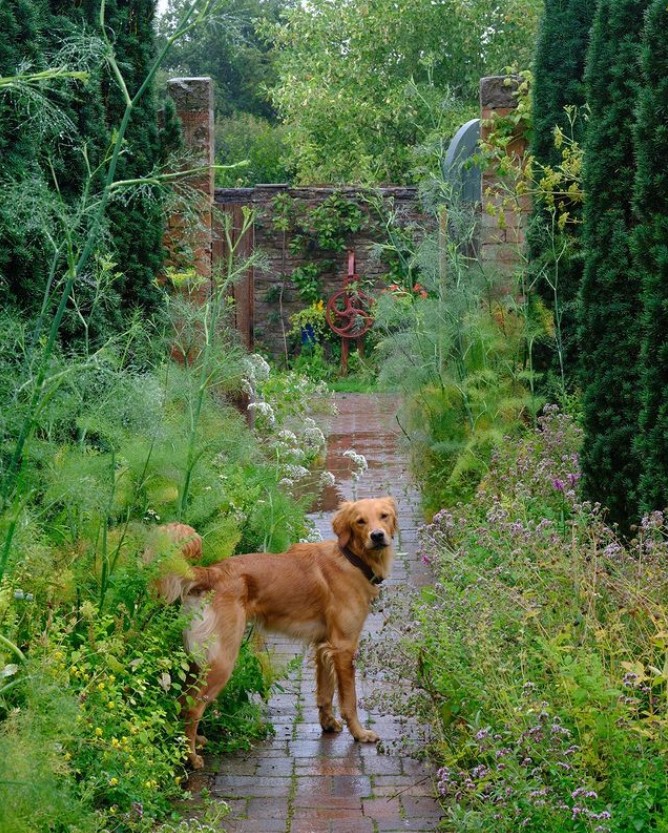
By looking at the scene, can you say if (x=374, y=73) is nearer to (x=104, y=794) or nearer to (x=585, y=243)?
(x=585, y=243)

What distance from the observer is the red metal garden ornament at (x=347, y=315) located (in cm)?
1850

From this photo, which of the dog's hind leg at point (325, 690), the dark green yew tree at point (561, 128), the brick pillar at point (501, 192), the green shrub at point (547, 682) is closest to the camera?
the green shrub at point (547, 682)

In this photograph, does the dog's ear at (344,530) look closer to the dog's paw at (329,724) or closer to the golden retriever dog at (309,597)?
the golden retriever dog at (309,597)

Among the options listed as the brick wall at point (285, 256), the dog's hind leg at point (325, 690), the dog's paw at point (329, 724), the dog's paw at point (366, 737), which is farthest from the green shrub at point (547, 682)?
the brick wall at point (285, 256)

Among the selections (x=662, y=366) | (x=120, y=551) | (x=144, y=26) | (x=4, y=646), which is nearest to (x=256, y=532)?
(x=120, y=551)

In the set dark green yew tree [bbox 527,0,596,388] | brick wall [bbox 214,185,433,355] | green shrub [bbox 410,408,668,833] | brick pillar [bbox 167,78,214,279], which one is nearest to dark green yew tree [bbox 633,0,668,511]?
green shrub [bbox 410,408,668,833]

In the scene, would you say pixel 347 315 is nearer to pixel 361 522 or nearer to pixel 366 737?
pixel 361 522

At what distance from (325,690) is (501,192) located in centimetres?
628

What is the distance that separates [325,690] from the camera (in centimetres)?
564

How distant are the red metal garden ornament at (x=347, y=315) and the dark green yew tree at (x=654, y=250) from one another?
39.7ft

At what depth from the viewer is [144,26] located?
336 inches

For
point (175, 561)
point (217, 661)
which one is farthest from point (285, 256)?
point (175, 561)

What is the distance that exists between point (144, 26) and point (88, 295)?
233 cm

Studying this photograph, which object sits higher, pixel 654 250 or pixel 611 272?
pixel 654 250
